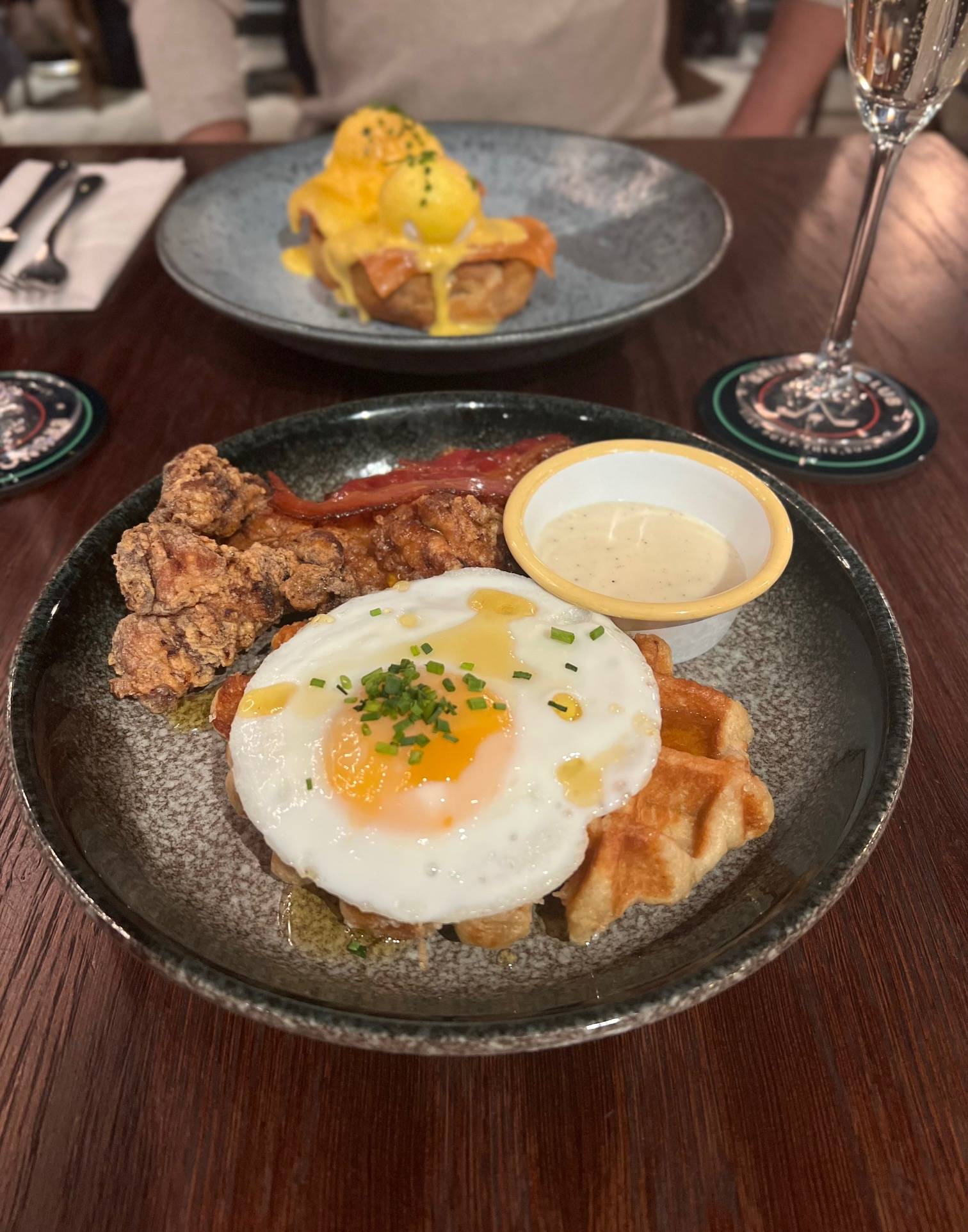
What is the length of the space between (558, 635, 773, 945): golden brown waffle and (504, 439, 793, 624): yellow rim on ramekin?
0.27ft

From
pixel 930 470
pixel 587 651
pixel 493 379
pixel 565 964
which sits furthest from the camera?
pixel 493 379

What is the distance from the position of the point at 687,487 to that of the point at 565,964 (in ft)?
3.83

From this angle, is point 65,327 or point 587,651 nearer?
point 587,651

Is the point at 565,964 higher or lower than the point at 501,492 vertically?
lower

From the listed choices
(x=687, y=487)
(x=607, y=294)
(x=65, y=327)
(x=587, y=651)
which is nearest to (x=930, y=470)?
(x=687, y=487)

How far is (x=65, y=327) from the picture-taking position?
3154mm

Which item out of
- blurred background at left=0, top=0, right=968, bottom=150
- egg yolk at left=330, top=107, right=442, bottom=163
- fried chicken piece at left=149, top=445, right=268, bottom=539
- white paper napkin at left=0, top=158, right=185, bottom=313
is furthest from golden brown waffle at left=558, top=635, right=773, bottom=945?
blurred background at left=0, top=0, right=968, bottom=150

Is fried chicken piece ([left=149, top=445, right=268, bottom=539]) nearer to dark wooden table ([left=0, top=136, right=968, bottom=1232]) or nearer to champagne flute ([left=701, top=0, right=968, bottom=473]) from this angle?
dark wooden table ([left=0, top=136, right=968, bottom=1232])

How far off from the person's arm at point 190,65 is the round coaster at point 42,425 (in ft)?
8.64

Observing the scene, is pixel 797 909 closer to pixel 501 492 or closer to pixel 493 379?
pixel 501 492

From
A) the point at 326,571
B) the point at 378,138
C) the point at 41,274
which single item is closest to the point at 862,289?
the point at 378,138

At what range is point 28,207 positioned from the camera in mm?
3506

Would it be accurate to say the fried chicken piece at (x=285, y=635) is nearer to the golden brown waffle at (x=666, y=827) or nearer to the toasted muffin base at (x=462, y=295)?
the golden brown waffle at (x=666, y=827)

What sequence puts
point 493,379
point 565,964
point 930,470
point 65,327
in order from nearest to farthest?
point 565,964 < point 930,470 < point 493,379 < point 65,327
